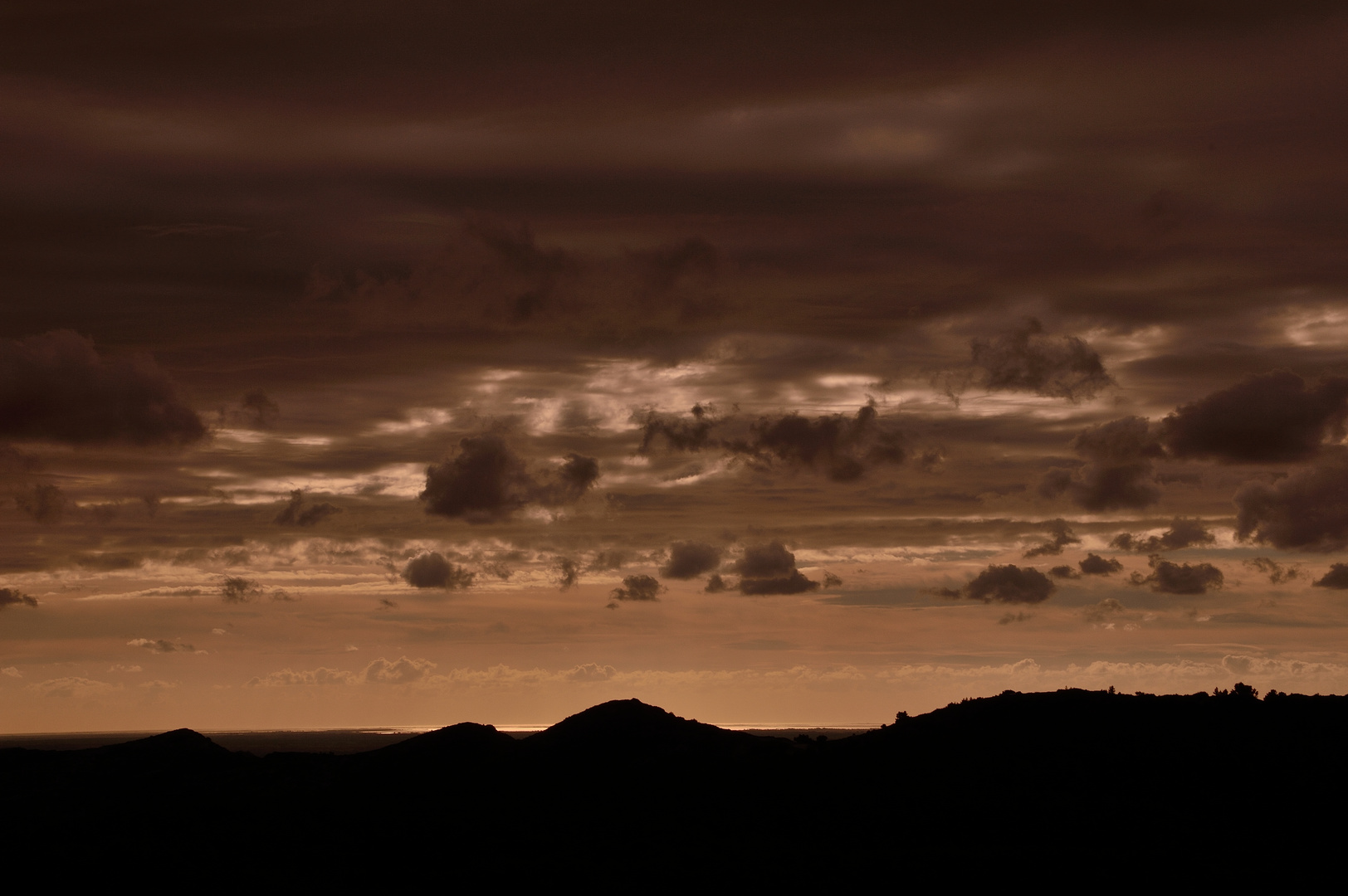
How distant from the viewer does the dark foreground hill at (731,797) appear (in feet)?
286

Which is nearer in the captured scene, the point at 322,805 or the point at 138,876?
the point at 138,876

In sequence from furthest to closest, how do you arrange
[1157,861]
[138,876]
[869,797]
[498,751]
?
[498,751]
[869,797]
[138,876]
[1157,861]

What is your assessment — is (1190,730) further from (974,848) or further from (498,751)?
(498,751)

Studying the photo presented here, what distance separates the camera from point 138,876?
88062mm

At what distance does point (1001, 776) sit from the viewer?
3903 inches

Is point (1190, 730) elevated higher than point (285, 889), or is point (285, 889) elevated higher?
point (1190, 730)

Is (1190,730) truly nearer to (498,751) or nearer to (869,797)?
(869,797)

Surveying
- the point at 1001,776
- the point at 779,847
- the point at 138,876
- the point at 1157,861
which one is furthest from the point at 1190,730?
the point at 138,876

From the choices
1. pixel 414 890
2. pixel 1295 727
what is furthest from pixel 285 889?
pixel 1295 727

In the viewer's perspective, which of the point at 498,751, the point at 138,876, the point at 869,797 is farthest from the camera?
the point at 498,751

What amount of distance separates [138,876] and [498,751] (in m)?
34.1

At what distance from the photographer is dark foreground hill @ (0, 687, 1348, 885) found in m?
87.2

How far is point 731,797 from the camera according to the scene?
101312mm

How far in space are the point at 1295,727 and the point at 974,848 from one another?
119 ft
